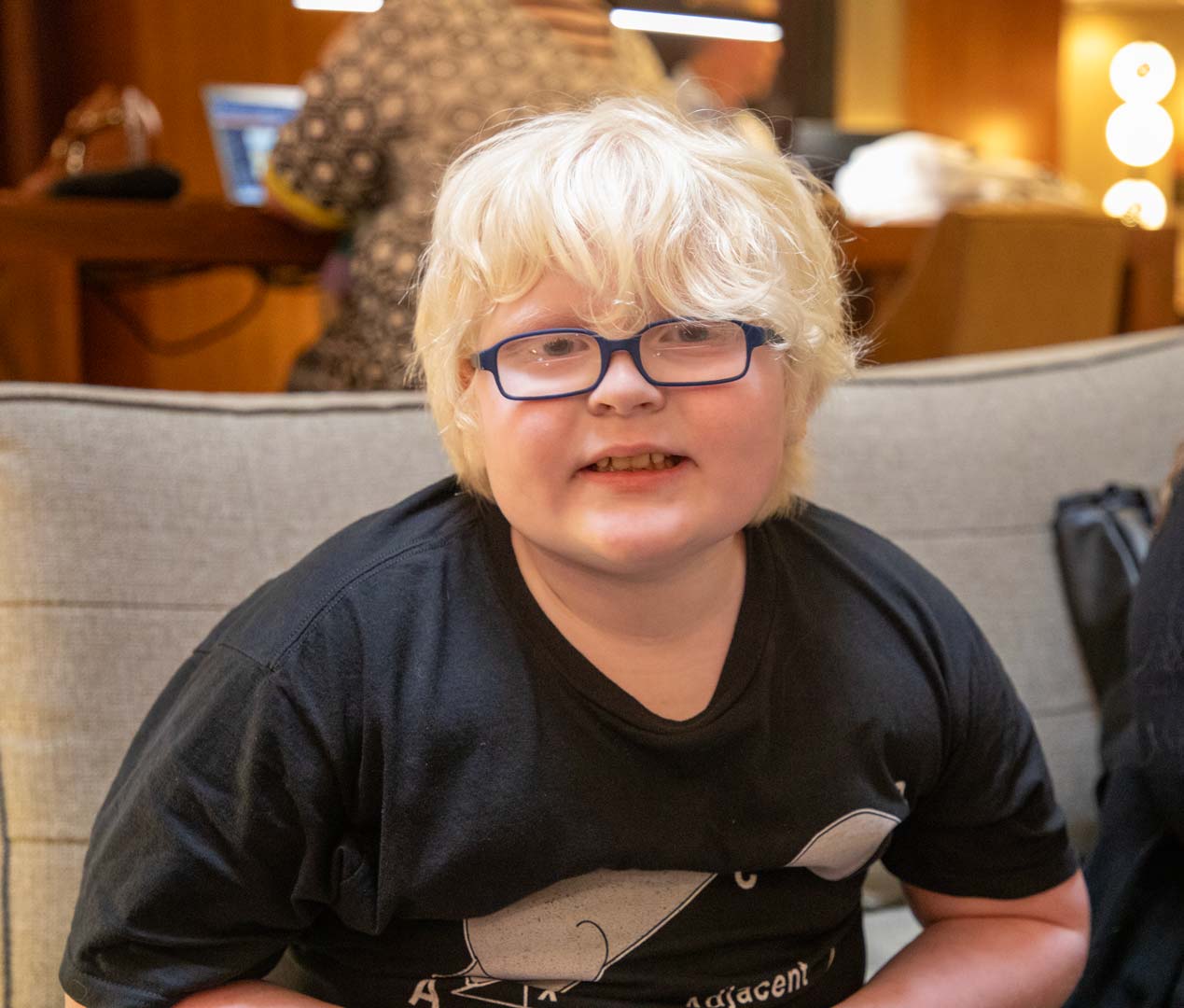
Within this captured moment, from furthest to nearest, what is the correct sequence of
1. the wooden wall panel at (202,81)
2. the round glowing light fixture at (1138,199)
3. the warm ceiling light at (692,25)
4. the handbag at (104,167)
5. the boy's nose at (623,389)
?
the round glowing light fixture at (1138,199) < the warm ceiling light at (692,25) < the wooden wall panel at (202,81) < the handbag at (104,167) < the boy's nose at (623,389)

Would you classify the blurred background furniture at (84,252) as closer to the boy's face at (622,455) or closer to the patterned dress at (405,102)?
the patterned dress at (405,102)

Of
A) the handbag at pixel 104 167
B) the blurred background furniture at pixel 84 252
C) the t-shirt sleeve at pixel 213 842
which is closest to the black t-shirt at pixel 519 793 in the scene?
the t-shirt sleeve at pixel 213 842

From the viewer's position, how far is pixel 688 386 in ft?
2.36

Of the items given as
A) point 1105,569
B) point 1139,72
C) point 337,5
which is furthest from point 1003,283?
point 1139,72

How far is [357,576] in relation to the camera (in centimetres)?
79

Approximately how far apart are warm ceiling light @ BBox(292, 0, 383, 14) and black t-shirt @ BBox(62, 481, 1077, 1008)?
4162 mm

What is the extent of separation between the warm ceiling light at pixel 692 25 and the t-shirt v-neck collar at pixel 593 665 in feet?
13.8

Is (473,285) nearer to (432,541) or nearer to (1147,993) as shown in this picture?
(432,541)

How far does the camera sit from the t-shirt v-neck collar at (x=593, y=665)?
30.9 inches

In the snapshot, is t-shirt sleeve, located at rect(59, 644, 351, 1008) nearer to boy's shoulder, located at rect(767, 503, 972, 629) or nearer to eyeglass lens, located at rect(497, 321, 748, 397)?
eyeglass lens, located at rect(497, 321, 748, 397)

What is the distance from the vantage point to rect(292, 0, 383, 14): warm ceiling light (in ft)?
14.9

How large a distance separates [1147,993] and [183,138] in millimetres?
4288

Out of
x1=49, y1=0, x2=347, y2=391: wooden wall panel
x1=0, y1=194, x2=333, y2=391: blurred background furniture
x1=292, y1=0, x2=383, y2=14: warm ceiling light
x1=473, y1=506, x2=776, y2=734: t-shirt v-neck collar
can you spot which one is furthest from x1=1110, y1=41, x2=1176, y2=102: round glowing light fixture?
x1=473, y1=506, x2=776, y2=734: t-shirt v-neck collar

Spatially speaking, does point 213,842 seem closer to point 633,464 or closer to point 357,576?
point 357,576
